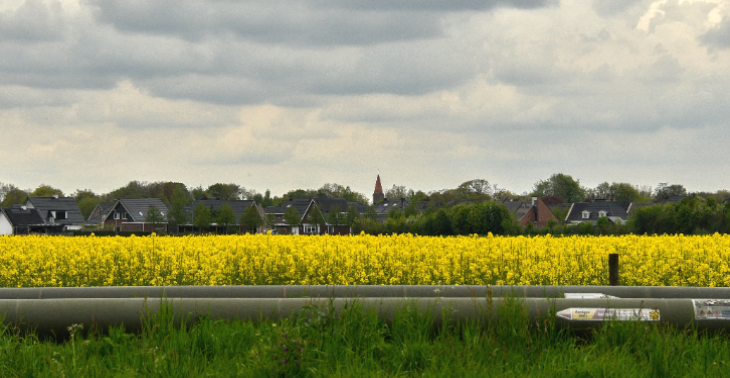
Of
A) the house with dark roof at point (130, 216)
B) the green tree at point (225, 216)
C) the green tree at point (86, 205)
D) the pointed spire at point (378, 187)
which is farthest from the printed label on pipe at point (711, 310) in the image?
the pointed spire at point (378, 187)

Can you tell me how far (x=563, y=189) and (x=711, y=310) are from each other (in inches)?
5074

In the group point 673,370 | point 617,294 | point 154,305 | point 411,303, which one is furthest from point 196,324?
point 617,294

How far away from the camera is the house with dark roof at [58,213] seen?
77000 mm

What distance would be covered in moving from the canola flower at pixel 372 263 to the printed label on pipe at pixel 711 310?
6867 mm

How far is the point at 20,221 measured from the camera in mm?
77875

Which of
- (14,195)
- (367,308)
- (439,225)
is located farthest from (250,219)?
(14,195)

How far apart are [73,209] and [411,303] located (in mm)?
80724

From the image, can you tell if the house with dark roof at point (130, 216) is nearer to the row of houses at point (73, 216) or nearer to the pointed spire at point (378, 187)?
the row of houses at point (73, 216)

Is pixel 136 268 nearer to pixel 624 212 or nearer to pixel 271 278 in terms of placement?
pixel 271 278

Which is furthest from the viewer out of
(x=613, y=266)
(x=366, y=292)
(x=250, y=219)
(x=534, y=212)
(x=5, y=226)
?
(x=534, y=212)

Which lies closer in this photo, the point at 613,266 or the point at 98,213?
the point at 613,266

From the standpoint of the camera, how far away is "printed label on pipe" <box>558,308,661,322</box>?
5.18 meters

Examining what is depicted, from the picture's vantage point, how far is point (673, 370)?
4.54 m

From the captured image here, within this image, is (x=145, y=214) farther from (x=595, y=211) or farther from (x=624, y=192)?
(x=624, y=192)
